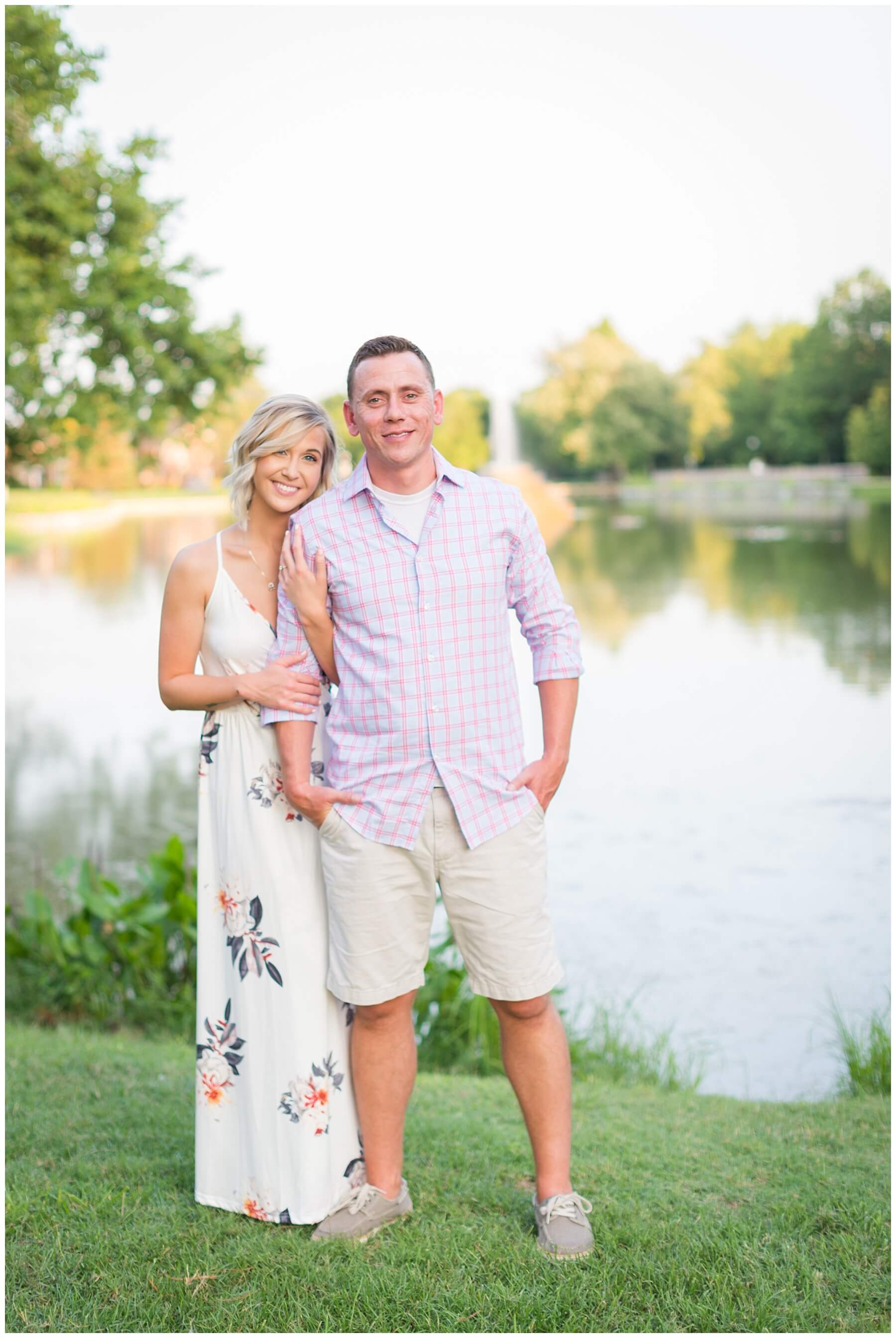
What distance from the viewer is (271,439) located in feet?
8.97

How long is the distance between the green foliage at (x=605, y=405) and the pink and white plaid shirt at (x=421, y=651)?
2107 inches

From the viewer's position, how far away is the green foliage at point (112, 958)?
16.2 ft

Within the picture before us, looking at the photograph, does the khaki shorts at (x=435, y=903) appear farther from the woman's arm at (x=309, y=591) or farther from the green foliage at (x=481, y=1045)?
the green foliage at (x=481, y=1045)

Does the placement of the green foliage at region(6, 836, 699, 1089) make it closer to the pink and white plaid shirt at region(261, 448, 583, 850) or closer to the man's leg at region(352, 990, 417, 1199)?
the man's leg at region(352, 990, 417, 1199)

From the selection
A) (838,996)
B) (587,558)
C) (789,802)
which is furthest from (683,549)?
(838,996)

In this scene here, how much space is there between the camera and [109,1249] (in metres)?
2.61

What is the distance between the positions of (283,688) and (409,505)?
480 millimetres

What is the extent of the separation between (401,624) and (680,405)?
57.0 metres

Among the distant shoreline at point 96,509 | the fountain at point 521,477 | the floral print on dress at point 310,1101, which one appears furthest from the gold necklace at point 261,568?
the distant shoreline at point 96,509

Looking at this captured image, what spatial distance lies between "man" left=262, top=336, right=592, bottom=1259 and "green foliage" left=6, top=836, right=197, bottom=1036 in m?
2.39

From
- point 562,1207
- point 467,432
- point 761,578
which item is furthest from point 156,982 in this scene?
point 467,432

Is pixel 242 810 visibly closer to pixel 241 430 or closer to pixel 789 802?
pixel 241 430

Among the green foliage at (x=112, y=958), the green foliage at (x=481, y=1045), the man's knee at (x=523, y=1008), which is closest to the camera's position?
the man's knee at (x=523, y=1008)

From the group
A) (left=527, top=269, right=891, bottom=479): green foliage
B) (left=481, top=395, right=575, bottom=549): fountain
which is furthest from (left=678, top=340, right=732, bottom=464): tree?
(left=481, top=395, right=575, bottom=549): fountain
